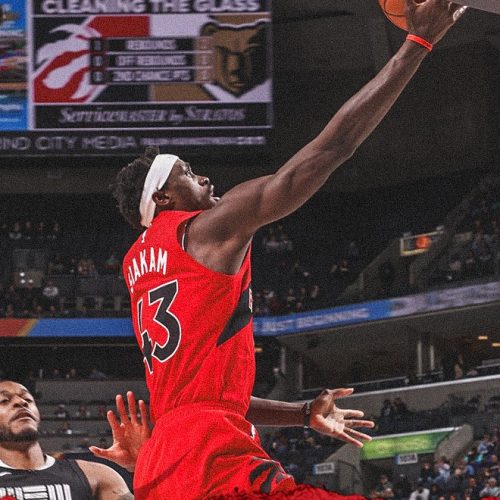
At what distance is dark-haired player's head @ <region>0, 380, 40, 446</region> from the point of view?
6133 mm

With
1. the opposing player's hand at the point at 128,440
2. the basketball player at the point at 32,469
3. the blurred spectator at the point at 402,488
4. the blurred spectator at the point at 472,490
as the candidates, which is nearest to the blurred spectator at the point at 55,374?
the blurred spectator at the point at 402,488

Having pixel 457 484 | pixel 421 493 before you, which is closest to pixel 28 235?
pixel 421 493

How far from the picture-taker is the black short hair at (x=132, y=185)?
4258 mm

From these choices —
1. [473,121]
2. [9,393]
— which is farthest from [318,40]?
[9,393]

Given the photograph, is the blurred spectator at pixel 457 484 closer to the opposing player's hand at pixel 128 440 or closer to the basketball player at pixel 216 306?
the opposing player's hand at pixel 128 440

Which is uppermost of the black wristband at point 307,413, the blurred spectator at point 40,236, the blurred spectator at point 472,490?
the black wristband at point 307,413

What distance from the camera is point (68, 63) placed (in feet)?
82.1

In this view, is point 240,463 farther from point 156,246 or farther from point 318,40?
point 318,40

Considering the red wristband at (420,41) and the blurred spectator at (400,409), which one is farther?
the blurred spectator at (400,409)

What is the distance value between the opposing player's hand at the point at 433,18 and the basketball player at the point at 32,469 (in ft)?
10.6

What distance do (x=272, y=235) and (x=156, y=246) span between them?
28237 mm

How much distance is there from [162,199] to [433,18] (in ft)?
3.65

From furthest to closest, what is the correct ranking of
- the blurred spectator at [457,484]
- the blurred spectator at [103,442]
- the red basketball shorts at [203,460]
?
the blurred spectator at [103,442]
the blurred spectator at [457,484]
the red basketball shorts at [203,460]

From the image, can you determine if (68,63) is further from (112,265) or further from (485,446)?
(485,446)
